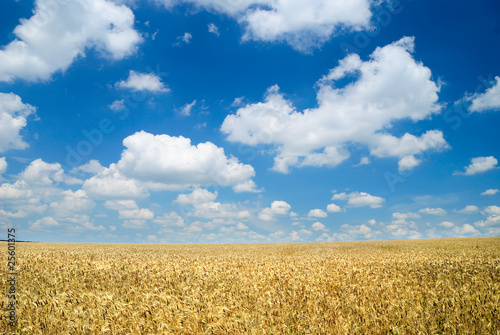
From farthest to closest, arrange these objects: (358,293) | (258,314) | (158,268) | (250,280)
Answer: (158,268), (250,280), (358,293), (258,314)

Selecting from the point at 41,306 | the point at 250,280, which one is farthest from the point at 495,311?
the point at 41,306

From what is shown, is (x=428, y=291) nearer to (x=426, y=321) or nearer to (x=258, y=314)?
(x=426, y=321)

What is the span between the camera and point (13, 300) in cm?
793

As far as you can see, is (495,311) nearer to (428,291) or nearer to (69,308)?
(428,291)

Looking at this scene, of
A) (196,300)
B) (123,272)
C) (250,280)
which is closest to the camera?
(196,300)

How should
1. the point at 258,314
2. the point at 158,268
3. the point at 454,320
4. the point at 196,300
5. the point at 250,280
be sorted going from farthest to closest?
Result: the point at 158,268
the point at 250,280
the point at 196,300
the point at 258,314
the point at 454,320

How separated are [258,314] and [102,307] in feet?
12.4

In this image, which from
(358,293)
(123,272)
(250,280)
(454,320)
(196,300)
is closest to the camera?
(454,320)

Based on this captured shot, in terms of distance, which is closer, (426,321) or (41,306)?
(426,321)

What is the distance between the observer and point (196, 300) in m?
6.75

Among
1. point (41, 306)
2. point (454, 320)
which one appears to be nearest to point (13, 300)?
point (41, 306)

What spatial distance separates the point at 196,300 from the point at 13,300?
18.0ft

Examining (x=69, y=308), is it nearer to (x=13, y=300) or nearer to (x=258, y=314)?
(x=13, y=300)

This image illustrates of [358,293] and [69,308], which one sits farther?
[358,293]
